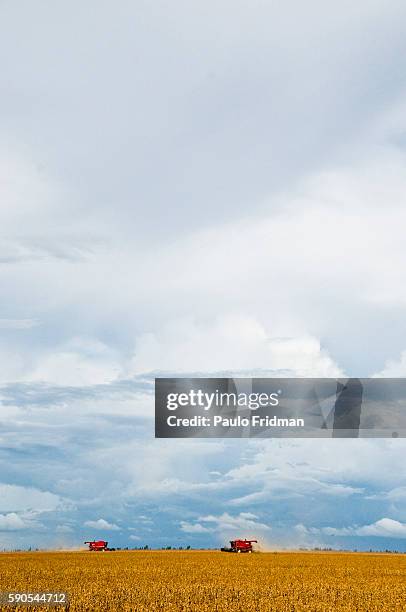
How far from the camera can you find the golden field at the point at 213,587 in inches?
945

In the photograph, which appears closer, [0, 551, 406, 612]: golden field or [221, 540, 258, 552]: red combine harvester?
[0, 551, 406, 612]: golden field

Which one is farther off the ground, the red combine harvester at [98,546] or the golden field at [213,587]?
the red combine harvester at [98,546]

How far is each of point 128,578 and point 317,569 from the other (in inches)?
512

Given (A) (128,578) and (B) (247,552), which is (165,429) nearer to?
(A) (128,578)

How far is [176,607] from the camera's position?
23.2m

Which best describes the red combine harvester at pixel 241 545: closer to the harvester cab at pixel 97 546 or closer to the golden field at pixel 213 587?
the harvester cab at pixel 97 546

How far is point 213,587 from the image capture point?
28.8m

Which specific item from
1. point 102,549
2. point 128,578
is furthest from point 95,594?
point 102,549

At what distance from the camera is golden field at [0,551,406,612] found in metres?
24.0

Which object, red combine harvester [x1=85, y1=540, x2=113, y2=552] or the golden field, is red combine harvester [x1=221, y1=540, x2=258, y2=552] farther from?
the golden field

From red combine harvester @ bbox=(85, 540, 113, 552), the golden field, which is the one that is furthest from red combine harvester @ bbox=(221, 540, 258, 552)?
the golden field

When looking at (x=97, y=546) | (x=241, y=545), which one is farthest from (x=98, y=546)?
(x=241, y=545)

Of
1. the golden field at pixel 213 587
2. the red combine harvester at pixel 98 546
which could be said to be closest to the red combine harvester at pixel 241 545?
the red combine harvester at pixel 98 546

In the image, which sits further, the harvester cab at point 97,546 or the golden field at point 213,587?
the harvester cab at point 97,546
